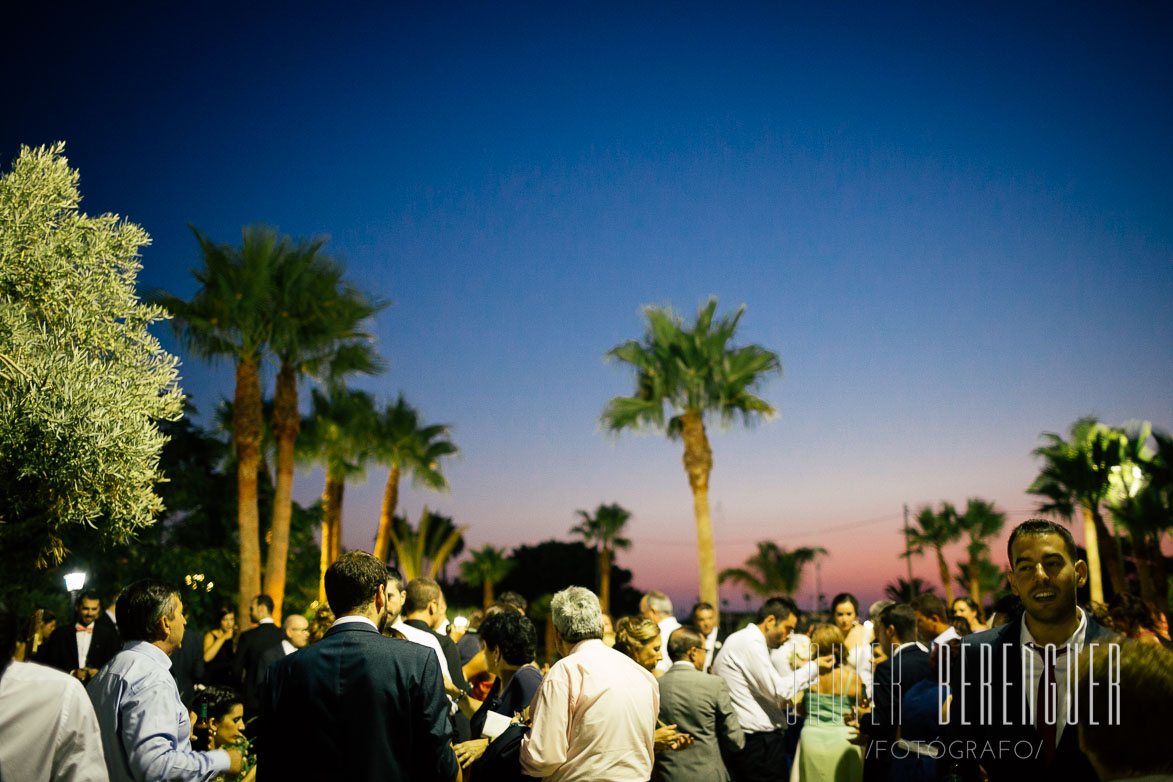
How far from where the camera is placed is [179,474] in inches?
913

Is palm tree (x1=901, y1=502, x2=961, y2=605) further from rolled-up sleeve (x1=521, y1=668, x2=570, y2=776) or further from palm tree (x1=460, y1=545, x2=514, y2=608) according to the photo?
rolled-up sleeve (x1=521, y1=668, x2=570, y2=776)

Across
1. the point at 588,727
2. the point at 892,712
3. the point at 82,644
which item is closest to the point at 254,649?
the point at 82,644

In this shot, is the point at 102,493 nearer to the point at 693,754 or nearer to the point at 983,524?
the point at 693,754

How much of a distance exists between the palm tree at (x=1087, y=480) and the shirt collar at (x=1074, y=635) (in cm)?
2557

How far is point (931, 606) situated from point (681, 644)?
2451 mm

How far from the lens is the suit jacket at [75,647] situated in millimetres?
8023

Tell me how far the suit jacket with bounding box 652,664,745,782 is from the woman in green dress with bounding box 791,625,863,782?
1.09m

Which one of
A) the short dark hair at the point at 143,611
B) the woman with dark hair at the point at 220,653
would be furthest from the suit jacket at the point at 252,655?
the short dark hair at the point at 143,611

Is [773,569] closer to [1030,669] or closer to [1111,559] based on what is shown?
[1111,559]

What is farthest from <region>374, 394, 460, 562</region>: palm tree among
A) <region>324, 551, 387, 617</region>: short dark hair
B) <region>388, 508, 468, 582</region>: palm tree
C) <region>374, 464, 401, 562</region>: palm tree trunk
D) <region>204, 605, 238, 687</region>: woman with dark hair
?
<region>324, 551, 387, 617</region>: short dark hair

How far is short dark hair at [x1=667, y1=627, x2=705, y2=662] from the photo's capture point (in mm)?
5707

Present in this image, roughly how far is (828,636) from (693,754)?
6.21 ft

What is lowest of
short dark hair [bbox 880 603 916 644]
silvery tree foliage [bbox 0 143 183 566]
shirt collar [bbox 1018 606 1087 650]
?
short dark hair [bbox 880 603 916 644]

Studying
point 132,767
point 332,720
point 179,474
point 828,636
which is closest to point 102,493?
point 132,767
